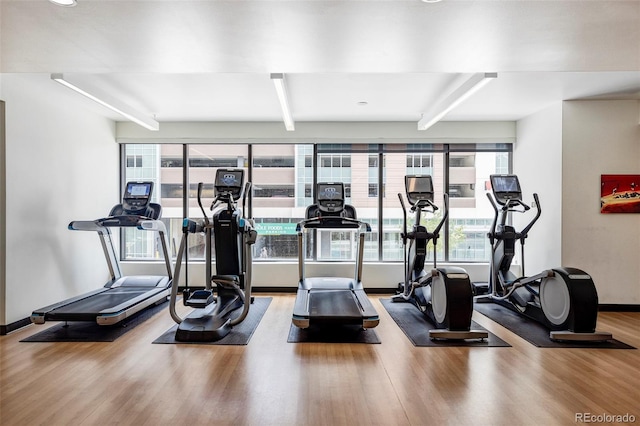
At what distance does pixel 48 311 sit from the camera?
4.08 meters

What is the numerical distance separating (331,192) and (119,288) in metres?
3.38

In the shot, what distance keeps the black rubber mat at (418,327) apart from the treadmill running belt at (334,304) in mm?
596

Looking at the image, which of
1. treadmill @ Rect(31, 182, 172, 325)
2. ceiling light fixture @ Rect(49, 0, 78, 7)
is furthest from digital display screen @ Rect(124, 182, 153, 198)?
ceiling light fixture @ Rect(49, 0, 78, 7)

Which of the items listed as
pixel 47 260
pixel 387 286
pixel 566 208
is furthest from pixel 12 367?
pixel 566 208

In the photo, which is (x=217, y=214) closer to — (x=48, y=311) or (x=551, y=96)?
(x=48, y=311)

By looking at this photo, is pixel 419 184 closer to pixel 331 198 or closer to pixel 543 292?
pixel 331 198

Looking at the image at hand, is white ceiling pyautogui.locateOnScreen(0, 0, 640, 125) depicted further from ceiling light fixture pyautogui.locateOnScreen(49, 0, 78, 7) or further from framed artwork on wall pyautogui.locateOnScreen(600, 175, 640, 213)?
framed artwork on wall pyautogui.locateOnScreen(600, 175, 640, 213)

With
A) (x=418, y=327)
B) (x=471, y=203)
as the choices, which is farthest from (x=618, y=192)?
(x=418, y=327)

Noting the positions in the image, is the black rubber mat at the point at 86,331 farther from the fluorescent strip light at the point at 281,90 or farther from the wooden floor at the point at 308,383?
the fluorescent strip light at the point at 281,90

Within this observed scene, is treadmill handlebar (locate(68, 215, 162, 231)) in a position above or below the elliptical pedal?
above

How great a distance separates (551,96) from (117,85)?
5.56m

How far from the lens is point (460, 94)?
4.14 meters

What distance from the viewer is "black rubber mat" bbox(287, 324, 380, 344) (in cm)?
386

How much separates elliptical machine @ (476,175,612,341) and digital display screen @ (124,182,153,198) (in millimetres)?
5011
